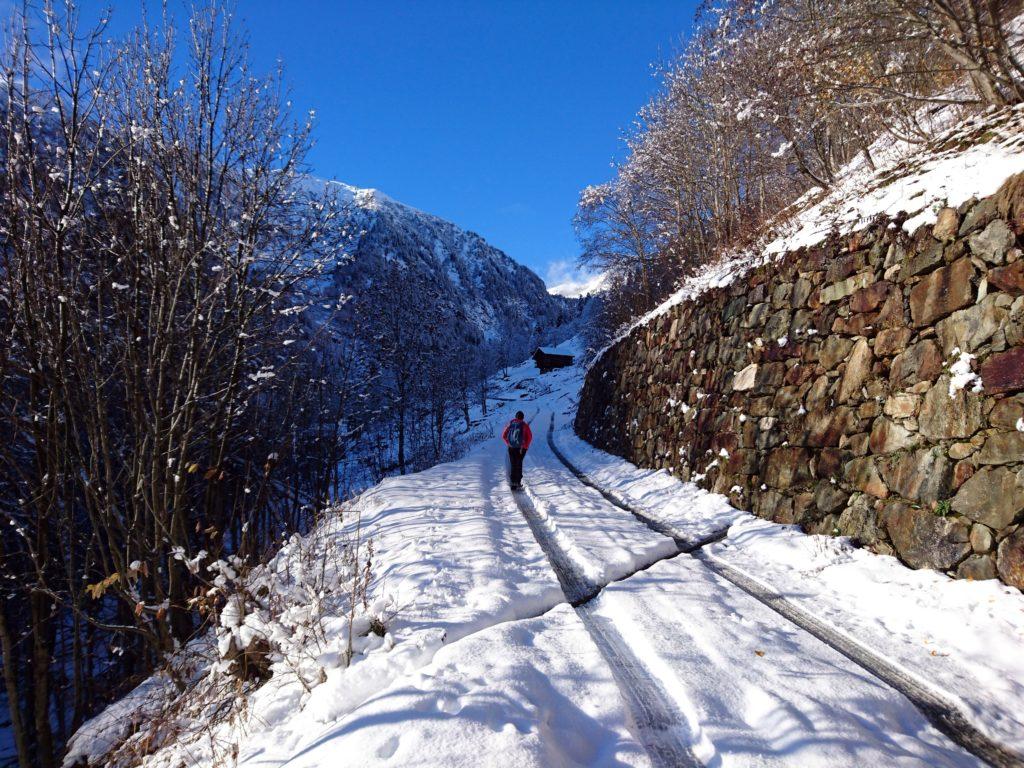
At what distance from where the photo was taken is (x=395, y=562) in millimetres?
5059

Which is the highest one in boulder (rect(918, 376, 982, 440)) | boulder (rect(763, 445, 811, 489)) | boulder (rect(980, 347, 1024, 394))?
boulder (rect(980, 347, 1024, 394))

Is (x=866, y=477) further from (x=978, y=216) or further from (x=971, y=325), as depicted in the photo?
(x=978, y=216)

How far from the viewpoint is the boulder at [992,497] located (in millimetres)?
3611

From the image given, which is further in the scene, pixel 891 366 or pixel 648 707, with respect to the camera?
pixel 891 366

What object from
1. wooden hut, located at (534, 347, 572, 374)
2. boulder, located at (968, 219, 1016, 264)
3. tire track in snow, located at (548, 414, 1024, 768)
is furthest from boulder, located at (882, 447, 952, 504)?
wooden hut, located at (534, 347, 572, 374)

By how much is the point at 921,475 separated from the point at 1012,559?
974 mm

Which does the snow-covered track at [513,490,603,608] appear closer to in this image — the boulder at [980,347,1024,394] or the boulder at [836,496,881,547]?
the boulder at [836,496,881,547]

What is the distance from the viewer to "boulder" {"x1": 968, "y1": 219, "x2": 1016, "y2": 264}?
4.04 metres

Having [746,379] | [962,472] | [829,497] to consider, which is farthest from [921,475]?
[746,379]

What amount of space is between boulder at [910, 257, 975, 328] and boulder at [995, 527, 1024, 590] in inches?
86.5

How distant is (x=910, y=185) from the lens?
553 cm

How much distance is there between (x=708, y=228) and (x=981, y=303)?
12785 mm

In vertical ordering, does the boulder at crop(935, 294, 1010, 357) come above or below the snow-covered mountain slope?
below

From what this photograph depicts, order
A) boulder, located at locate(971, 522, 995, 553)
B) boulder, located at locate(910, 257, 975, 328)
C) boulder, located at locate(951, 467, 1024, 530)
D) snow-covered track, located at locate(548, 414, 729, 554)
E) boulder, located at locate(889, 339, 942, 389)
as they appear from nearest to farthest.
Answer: boulder, located at locate(951, 467, 1024, 530) < boulder, located at locate(971, 522, 995, 553) < boulder, located at locate(910, 257, 975, 328) < boulder, located at locate(889, 339, 942, 389) < snow-covered track, located at locate(548, 414, 729, 554)
